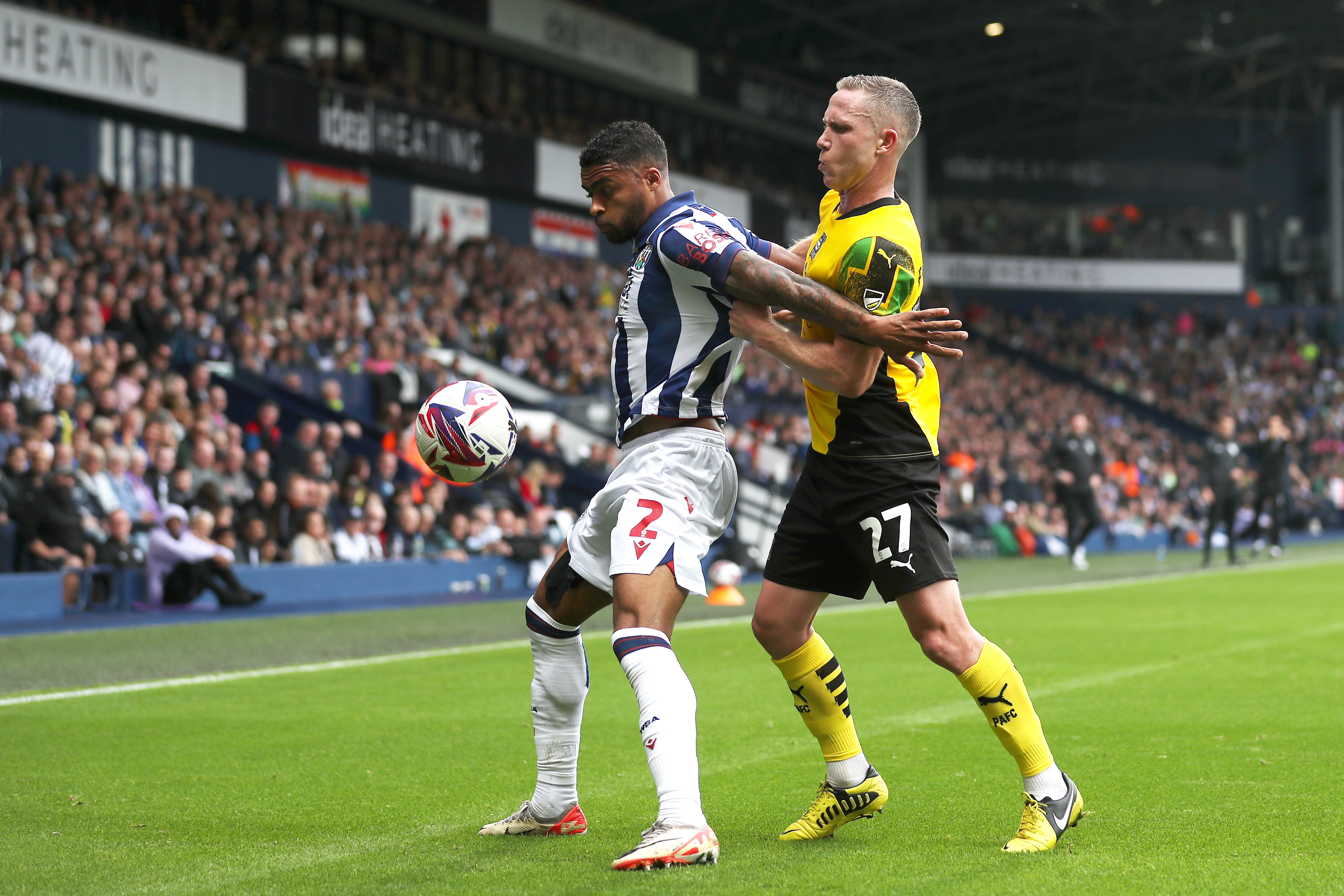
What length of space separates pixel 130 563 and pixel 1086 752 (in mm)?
10751

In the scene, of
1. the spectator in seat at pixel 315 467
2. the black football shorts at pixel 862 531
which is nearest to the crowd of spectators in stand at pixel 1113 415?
the spectator in seat at pixel 315 467

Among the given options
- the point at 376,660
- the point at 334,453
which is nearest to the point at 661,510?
the point at 376,660

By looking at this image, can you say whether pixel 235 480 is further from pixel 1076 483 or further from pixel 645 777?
pixel 1076 483

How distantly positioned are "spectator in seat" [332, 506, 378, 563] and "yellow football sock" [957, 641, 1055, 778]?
12.5 metres

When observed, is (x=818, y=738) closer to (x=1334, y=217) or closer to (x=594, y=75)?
(x=594, y=75)

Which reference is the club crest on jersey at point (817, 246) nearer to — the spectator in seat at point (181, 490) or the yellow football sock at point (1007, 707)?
the yellow football sock at point (1007, 707)

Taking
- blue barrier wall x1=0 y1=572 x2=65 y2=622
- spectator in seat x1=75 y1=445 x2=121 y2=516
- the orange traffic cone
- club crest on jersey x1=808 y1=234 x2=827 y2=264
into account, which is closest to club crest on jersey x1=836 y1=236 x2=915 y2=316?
club crest on jersey x1=808 y1=234 x2=827 y2=264

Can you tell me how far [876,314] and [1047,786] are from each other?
1.56 meters

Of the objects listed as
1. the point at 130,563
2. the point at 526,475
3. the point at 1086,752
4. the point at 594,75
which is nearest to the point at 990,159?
the point at 594,75

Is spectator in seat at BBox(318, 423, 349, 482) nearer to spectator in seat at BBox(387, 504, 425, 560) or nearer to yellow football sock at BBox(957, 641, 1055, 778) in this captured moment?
spectator in seat at BBox(387, 504, 425, 560)

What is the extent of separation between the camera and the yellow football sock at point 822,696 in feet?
15.5

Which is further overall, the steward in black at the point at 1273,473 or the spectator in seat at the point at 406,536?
the steward in black at the point at 1273,473

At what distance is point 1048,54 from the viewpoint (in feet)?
142

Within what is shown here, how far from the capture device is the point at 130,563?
1412 centimetres
